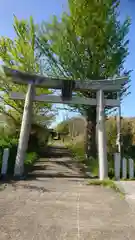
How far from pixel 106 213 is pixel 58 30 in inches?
409

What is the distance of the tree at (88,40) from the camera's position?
1152cm

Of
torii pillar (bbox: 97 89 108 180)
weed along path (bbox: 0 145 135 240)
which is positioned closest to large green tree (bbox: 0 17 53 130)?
torii pillar (bbox: 97 89 108 180)

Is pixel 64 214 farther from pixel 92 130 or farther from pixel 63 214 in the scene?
pixel 92 130

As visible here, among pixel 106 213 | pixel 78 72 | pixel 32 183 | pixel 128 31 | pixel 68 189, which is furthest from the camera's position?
pixel 128 31

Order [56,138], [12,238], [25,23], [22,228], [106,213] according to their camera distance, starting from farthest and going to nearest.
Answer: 1. [56,138]
2. [25,23]
3. [106,213]
4. [22,228]
5. [12,238]

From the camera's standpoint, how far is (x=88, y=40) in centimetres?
1159

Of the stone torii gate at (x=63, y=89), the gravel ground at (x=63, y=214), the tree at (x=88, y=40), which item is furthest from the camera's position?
the tree at (x=88, y=40)

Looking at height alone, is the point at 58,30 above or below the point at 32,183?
above

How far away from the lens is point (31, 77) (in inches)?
347

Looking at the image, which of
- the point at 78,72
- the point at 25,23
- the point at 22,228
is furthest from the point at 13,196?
the point at 25,23

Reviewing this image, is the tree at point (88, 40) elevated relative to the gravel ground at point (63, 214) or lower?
elevated

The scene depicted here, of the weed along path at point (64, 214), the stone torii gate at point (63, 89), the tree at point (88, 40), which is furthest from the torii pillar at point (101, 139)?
the tree at point (88, 40)

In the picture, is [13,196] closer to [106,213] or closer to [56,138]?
[106,213]

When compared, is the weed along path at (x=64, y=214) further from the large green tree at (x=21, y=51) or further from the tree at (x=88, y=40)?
the large green tree at (x=21, y=51)
